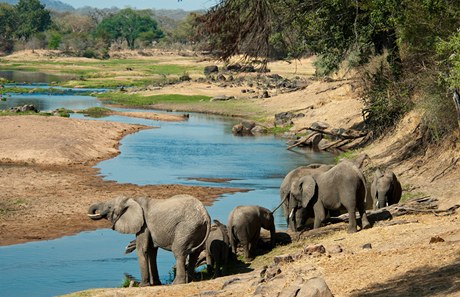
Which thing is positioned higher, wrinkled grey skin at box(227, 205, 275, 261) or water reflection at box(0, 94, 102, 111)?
wrinkled grey skin at box(227, 205, 275, 261)

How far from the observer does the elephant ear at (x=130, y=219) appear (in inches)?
675

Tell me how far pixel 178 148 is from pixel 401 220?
93.4 ft

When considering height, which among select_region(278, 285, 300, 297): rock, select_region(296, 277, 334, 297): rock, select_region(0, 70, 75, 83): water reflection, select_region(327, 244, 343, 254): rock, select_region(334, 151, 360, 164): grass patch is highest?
select_region(296, 277, 334, 297): rock

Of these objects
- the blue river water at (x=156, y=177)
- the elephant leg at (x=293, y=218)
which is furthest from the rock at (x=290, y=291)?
the elephant leg at (x=293, y=218)

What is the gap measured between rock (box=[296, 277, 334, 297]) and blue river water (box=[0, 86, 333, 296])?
26.0 ft

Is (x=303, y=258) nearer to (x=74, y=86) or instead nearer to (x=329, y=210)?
(x=329, y=210)

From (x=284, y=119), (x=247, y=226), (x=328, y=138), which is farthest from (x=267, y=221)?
(x=284, y=119)

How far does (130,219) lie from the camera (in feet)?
56.5

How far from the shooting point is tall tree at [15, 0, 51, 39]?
7082 inches

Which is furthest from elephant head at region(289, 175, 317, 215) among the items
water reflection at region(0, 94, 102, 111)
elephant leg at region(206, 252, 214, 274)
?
water reflection at region(0, 94, 102, 111)

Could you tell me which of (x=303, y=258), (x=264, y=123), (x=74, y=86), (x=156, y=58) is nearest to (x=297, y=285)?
(x=303, y=258)

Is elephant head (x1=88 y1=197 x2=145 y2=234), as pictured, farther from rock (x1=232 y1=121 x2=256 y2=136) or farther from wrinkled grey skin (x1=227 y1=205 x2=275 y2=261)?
rock (x1=232 y1=121 x2=256 y2=136)

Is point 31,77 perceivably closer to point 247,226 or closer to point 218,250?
point 247,226

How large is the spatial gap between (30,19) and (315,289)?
18366 cm
